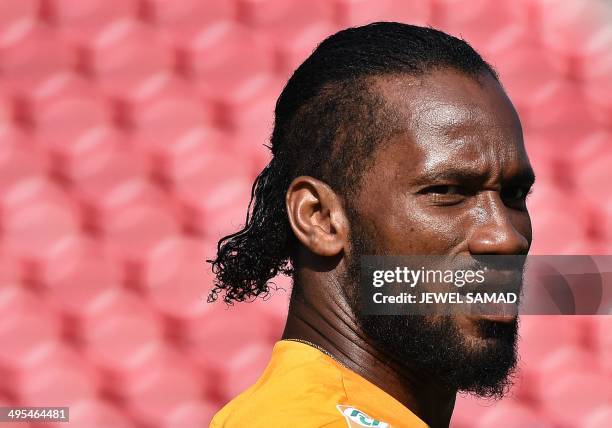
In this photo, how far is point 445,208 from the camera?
0.88 meters

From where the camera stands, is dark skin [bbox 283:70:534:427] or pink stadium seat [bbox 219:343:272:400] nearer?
dark skin [bbox 283:70:534:427]

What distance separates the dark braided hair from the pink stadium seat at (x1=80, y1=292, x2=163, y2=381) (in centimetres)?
117

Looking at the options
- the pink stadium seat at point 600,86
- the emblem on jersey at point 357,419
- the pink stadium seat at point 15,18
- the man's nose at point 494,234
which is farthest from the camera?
the pink stadium seat at point 600,86

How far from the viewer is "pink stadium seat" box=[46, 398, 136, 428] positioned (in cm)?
211

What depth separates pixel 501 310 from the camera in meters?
0.89

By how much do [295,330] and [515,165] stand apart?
0.25m

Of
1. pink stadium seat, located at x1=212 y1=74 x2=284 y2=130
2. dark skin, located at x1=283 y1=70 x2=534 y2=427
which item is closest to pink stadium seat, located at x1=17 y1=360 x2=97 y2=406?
pink stadium seat, located at x1=212 y1=74 x2=284 y2=130

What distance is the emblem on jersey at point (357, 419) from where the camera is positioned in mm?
756

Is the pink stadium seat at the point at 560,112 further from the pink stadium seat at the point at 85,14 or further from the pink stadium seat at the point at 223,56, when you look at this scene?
the pink stadium seat at the point at 85,14

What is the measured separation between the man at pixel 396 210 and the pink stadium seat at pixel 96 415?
124cm

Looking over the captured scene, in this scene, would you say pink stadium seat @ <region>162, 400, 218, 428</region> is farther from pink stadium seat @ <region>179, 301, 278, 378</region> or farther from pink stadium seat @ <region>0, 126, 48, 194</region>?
pink stadium seat @ <region>0, 126, 48, 194</region>

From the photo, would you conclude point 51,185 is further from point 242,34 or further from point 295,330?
point 295,330

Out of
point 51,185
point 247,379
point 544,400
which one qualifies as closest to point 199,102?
point 51,185

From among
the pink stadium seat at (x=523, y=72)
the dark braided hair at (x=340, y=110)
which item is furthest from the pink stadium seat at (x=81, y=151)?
the dark braided hair at (x=340, y=110)
